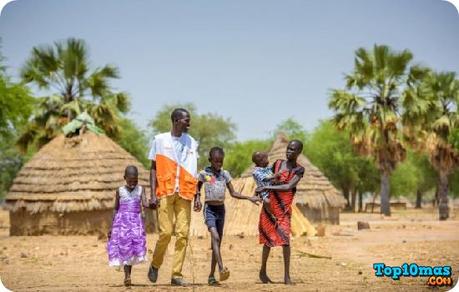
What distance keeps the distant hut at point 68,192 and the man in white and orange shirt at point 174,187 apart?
10235mm

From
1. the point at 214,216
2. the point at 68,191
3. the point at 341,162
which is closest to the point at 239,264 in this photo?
the point at 214,216

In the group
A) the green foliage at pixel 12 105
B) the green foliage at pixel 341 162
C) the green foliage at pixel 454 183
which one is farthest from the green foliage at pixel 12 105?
the green foliage at pixel 454 183

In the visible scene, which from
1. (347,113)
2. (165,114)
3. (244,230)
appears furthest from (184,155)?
(165,114)

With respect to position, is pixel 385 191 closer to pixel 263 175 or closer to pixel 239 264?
pixel 239 264

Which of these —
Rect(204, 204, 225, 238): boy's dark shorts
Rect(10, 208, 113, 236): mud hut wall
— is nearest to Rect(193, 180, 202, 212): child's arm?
Rect(204, 204, 225, 238): boy's dark shorts

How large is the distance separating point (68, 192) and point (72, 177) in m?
0.45

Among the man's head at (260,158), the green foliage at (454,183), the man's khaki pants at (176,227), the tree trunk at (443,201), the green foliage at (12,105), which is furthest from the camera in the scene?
the green foliage at (454,183)

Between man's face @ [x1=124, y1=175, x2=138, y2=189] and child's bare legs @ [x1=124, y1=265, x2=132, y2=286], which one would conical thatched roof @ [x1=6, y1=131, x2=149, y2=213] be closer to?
man's face @ [x1=124, y1=175, x2=138, y2=189]

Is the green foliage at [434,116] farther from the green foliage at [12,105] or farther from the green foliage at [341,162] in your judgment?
the green foliage at [12,105]

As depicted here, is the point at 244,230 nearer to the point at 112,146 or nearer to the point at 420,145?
the point at 112,146

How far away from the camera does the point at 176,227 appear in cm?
680

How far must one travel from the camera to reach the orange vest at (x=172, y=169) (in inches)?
266

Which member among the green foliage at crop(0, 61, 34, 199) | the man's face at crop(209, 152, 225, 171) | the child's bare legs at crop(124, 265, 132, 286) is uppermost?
the green foliage at crop(0, 61, 34, 199)

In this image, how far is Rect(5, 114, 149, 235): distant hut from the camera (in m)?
16.9
